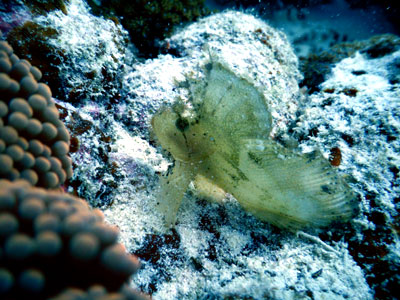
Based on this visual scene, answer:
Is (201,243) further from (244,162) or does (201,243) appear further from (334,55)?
(334,55)

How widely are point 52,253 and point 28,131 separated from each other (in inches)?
32.8

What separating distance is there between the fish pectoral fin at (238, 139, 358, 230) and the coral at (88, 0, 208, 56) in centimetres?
338

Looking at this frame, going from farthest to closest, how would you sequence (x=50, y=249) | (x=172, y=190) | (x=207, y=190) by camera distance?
(x=207, y=190), (x=172, y=190), (x=50, y=249)

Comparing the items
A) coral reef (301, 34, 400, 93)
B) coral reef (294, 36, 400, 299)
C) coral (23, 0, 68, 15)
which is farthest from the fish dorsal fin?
coral reef (301, 34, 400, 93)

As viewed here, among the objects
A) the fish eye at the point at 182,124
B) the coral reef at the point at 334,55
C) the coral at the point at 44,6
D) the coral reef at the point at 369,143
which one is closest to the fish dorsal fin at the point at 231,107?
the fish eye at the point at 182,124

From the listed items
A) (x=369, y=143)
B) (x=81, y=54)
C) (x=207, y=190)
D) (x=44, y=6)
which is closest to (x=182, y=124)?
(x=207, y=190)

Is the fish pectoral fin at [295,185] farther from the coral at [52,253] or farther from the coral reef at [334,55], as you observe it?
the coral reef at [334,55]

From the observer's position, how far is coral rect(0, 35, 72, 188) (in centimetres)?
121

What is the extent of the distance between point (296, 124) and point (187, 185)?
1.87 meters

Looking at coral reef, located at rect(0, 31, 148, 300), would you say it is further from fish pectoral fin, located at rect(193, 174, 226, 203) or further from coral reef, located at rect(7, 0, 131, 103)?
fish pectoral fin, located at rect(193, 174, 226, 203)

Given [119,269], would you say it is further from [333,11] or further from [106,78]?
[333,11]

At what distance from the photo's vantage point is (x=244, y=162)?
209 centimetres

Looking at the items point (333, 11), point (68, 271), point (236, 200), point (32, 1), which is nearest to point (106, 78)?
point (32, 1)

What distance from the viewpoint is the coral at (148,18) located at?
4.42 meters
